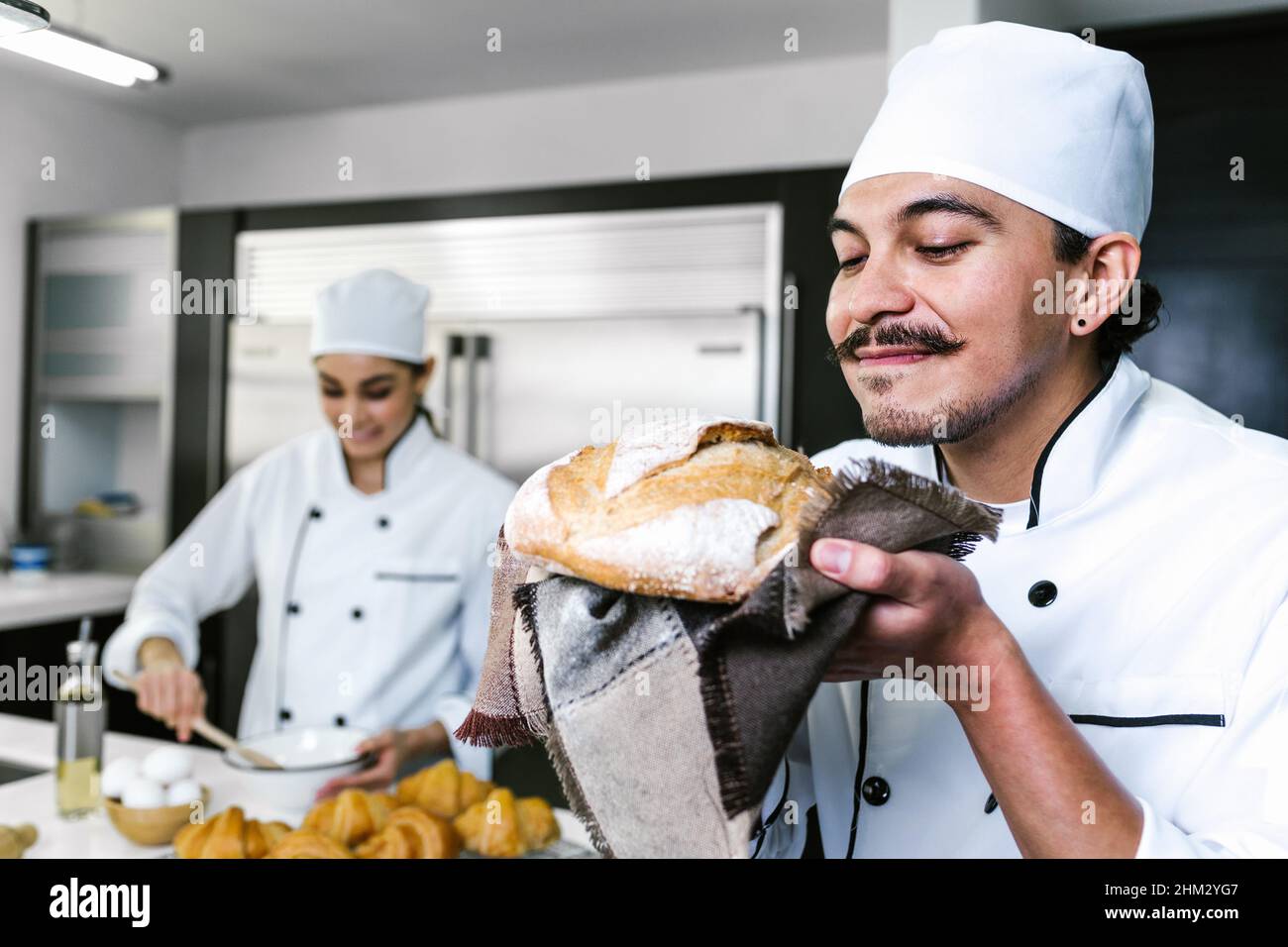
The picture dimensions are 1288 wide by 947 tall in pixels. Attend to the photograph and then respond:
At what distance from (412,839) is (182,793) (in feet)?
1.23

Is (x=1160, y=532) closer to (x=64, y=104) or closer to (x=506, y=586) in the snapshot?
(x=506, y=586)

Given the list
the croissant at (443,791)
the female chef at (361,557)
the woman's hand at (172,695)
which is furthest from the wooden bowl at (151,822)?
the female chef at (361,557)

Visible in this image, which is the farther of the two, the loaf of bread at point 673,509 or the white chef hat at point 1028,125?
the white chef hat at point 1028,125

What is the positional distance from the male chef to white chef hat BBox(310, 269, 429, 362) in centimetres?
137

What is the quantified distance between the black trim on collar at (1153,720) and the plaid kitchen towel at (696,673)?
31 cm

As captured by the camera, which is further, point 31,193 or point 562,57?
point 31,193

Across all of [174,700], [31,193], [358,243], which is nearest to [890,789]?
[174,700]

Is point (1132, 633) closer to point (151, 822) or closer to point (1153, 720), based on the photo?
point (1153, 720)

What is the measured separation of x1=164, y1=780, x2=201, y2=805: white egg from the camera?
1.33 meters

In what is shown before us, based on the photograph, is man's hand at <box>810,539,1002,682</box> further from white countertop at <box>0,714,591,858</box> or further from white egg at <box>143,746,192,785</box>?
white egg at <box>143,746,192,785</box>

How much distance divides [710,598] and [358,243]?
287cm

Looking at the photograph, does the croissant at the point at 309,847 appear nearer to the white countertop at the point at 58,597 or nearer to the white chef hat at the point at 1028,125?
the white chef hat at the point at 1028,125

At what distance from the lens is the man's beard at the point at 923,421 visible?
78 centimetres

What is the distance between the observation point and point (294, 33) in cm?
309
